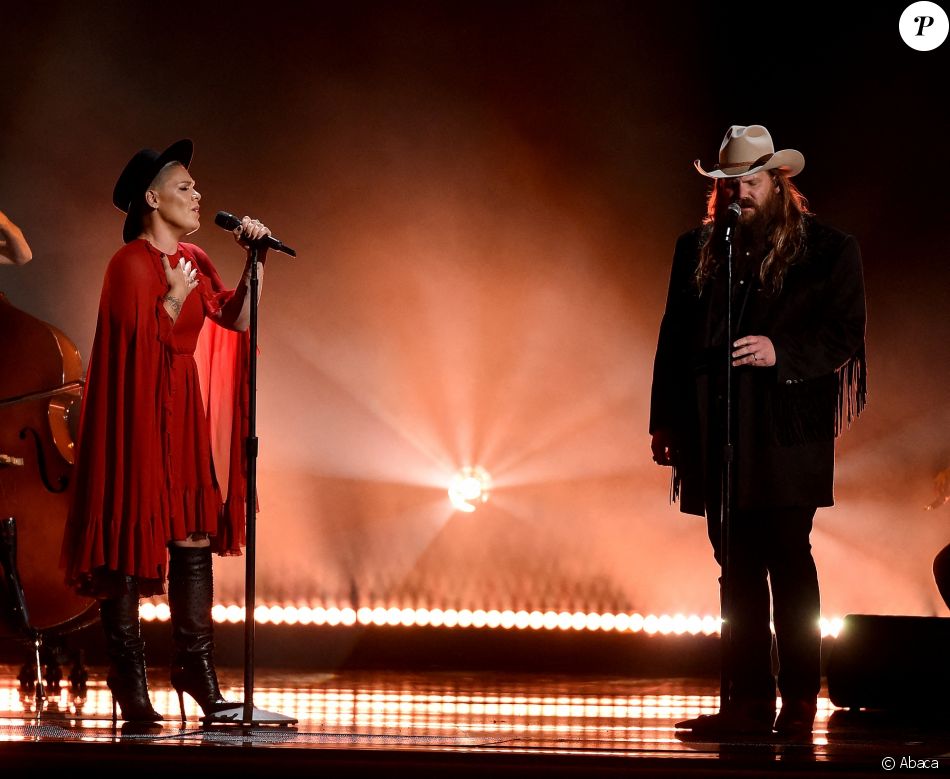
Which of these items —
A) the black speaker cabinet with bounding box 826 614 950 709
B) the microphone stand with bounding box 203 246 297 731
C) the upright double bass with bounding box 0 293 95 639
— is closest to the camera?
the microphone stand with bounding box 203 246 297 731

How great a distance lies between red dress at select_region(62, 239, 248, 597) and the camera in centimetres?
254

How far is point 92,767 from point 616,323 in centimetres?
304

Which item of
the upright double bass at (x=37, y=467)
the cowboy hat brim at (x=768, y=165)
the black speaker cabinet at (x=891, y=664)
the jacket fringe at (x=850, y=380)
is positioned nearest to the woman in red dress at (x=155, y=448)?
the upright double bass at (x=37, y=467)

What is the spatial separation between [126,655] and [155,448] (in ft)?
1.43

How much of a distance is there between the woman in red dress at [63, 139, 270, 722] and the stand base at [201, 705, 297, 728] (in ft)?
0.28

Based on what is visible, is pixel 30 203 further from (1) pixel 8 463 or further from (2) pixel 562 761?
(2) pixel 562 761

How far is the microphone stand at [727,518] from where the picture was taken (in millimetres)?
2432

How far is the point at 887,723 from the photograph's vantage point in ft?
9.21

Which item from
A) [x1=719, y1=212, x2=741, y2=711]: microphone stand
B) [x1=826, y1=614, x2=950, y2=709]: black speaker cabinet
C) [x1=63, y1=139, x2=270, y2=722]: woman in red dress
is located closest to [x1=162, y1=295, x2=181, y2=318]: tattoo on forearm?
[x1=63, y1=139, x2=270, y2=722]: woman in red dress

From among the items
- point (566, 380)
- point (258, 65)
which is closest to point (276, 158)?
point (258, 65)

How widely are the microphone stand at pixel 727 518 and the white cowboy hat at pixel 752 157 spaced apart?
1.13 feet

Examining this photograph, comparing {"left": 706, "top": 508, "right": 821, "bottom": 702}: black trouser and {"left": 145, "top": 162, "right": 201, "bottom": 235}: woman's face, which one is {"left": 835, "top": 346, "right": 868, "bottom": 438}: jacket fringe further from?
{"left": 145, "top": 162, "right": 201, "bottom": 235}: woman's face

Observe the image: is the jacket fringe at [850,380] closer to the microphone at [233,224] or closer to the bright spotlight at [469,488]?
the microphone at [233,224]

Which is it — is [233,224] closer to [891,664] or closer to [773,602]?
[773,602]
